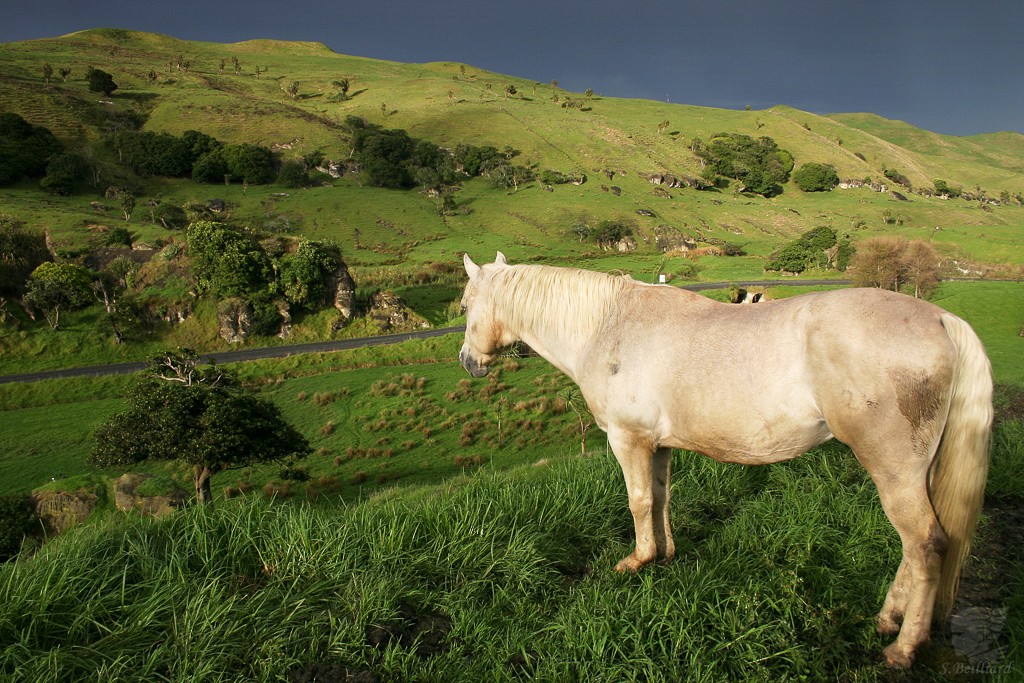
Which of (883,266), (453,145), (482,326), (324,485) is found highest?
(453,145)

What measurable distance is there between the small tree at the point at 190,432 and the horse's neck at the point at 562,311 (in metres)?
20.6

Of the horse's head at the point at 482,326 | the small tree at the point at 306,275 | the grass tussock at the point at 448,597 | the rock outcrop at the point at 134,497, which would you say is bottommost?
the rock outcrop at the point at 134,497

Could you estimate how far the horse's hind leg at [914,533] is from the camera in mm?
3137

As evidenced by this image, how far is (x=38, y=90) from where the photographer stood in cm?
9762

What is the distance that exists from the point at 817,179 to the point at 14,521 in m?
152

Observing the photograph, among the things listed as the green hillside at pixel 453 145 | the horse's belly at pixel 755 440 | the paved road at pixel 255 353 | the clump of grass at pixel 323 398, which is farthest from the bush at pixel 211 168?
the horse's belly at pixel 755 440

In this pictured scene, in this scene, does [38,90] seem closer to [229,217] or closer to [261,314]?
[229,217]

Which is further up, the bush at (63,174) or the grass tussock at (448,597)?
the bush at (63,174)

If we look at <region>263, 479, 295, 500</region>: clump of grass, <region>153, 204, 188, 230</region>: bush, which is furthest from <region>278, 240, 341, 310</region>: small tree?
<region>153, 204, 188, 230</region>: bush

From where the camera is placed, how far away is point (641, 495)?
393 cm

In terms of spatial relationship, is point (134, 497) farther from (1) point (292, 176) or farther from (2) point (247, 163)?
(2) point (247, 163)

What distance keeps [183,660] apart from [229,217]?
83.6 metres

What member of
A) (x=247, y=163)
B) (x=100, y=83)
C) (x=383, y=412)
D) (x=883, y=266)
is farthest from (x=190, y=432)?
(x=100, y=83)

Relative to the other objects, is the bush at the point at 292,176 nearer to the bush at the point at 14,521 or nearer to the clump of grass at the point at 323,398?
the clump of grass at the point at 323,398
